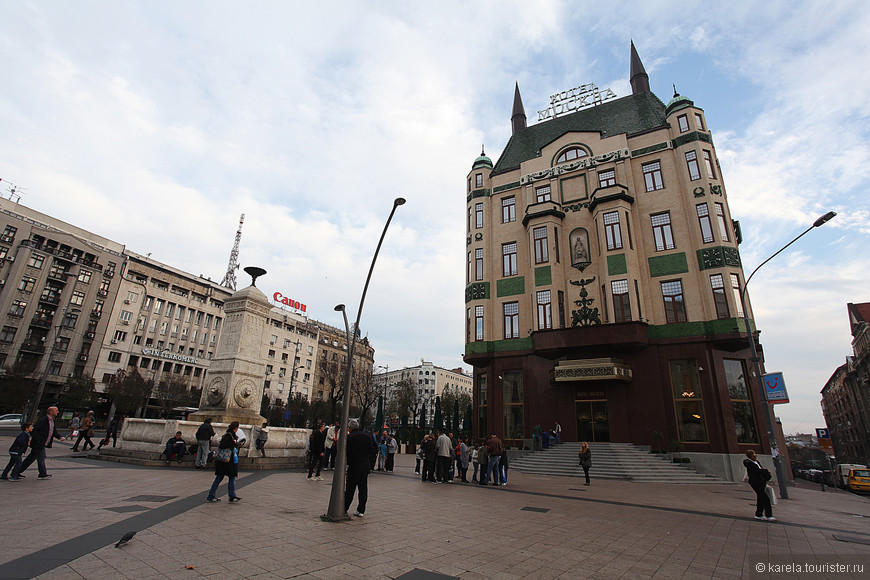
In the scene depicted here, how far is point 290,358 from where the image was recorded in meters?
78.1

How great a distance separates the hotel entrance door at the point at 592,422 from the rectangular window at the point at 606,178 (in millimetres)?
15999

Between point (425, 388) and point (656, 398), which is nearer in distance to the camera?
point (656, 398)

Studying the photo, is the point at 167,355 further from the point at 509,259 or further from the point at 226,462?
the point at 226,462

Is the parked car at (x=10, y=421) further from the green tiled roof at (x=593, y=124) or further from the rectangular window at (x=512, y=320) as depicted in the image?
the green tiled roof at (x=593, y=124)

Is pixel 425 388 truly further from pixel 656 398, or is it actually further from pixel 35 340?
pixel 656 398

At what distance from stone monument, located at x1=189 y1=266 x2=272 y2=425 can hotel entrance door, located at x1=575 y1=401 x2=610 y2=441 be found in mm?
19238

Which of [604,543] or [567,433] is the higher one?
[567,433]

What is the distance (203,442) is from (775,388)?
21330mm

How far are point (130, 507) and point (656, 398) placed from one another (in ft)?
84.1

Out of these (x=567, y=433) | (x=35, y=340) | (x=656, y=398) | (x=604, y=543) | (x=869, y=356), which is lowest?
(x=604, y=543)

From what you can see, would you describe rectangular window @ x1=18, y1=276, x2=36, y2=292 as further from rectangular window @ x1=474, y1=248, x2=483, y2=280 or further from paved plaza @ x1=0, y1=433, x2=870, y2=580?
rectangular window @ x1=474, y1=248, x2=483, y2=280

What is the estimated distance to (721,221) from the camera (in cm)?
2648

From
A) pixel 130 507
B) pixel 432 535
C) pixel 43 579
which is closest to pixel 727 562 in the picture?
pixel 432 535

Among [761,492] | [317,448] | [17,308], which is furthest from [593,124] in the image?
[17,308]
